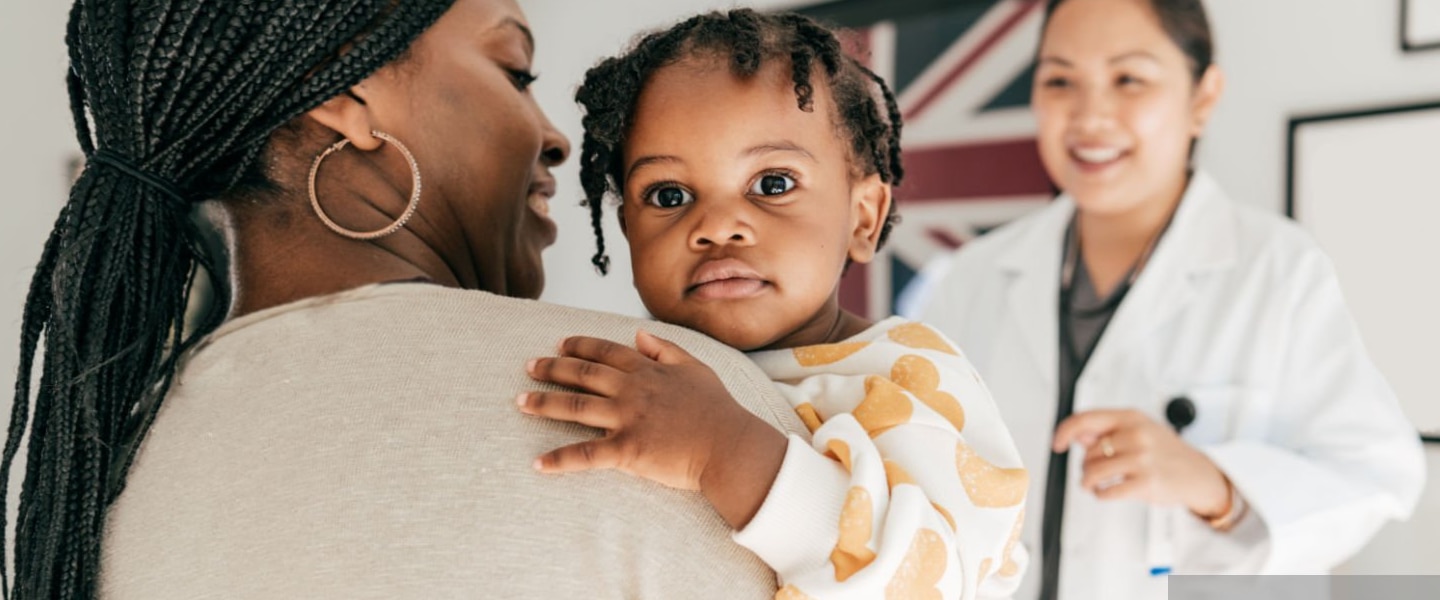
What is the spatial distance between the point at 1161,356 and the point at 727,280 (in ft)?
3.82

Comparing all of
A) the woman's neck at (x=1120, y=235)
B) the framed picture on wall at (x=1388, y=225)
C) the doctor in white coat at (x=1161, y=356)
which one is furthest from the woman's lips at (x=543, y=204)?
the framed picture on wall at (x=1388, y=225)

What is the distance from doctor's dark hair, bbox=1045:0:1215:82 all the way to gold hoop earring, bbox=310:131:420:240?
4.94 feet

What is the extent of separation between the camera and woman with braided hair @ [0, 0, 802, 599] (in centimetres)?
65

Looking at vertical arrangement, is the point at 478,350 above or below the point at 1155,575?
above

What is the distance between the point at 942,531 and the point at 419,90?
1.75 ft

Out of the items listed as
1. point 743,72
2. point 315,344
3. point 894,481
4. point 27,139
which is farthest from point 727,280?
point 27,139

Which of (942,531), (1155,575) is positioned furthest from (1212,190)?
(942,531)

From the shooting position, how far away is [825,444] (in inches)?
30.4

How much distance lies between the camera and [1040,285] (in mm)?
2104

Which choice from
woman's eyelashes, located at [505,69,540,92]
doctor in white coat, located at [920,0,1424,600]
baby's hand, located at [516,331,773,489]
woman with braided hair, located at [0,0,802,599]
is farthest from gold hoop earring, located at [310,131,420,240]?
doctor in white coat, located at [920,0,1424,600]

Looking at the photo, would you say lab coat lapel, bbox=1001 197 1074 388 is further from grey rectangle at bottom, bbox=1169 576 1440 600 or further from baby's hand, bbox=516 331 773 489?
baby's hand, bbox=516 331 773 489

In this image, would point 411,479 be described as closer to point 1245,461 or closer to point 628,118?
point 628,118

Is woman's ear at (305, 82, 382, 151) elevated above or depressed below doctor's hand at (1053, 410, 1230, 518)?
above

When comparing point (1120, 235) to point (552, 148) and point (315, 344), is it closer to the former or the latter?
point (552, 148)
